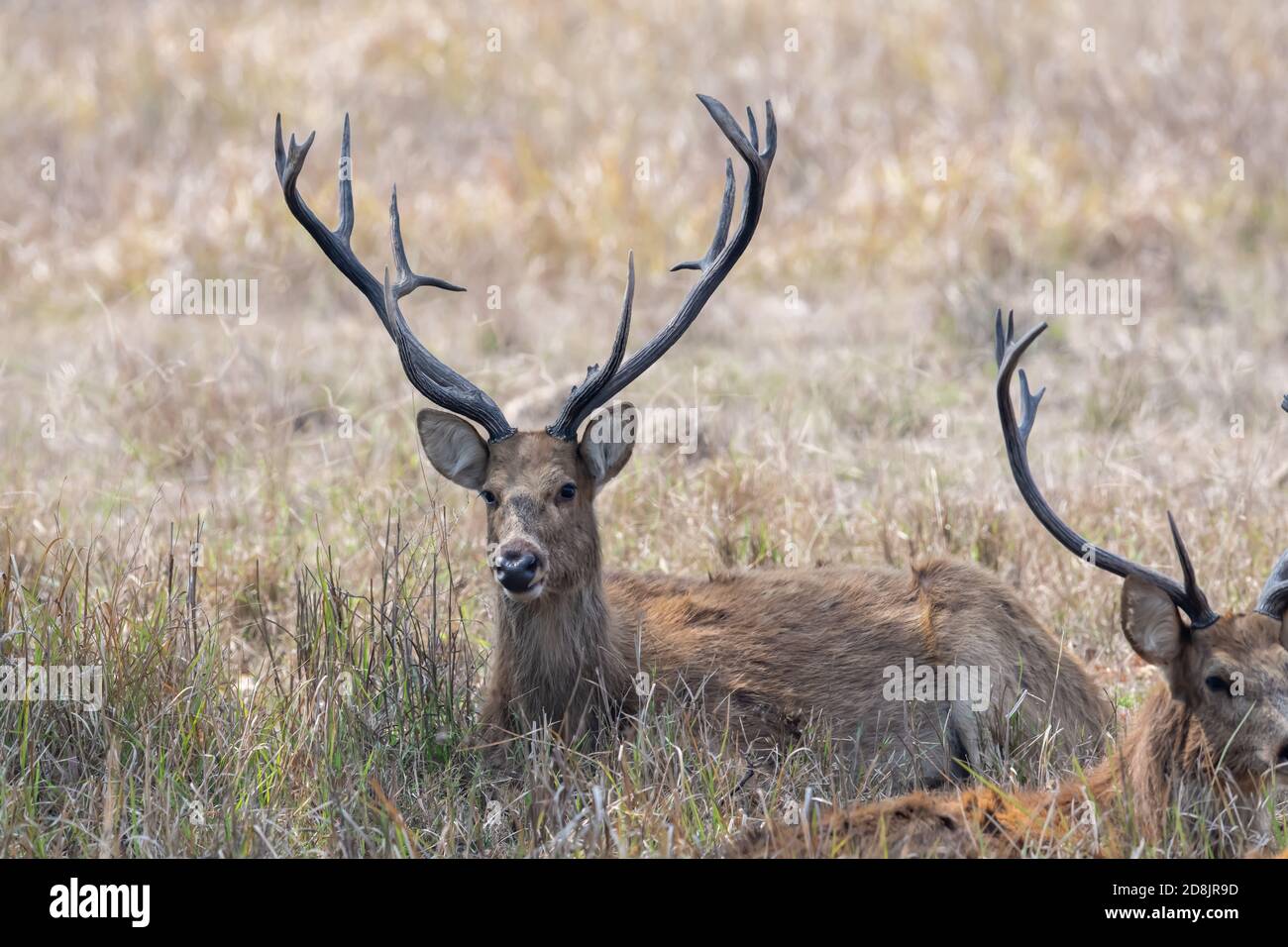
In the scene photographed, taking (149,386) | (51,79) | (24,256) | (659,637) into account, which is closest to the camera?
(659,637)

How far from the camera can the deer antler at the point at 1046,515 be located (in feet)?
15.7

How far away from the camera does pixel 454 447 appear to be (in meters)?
6.08

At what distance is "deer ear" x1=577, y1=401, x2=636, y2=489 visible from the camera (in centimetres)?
595

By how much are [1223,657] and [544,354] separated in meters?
6.77

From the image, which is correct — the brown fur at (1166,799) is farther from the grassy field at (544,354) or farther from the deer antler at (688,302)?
the deer antler at (688,302)

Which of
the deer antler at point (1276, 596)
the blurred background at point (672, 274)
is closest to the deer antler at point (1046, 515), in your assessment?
the deer antler at point (1276, 596)

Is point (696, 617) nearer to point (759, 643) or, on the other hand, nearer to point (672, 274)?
point (759, 643)

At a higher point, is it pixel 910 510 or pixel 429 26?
pixel 429 26

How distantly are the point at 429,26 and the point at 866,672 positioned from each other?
13.0 meters

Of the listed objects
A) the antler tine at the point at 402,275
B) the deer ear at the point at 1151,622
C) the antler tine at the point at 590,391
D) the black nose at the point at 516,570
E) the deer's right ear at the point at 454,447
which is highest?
the antler tine at the point at 402,275

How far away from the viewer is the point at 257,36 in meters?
17.8

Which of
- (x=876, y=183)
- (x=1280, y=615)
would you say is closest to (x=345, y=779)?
(x=1280, y=615)

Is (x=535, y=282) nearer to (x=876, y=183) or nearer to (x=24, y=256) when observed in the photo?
(x=876, y=183)

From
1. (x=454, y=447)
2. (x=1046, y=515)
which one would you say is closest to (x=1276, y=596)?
(x=1046, y=515)
